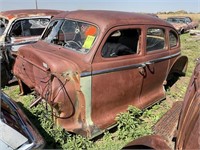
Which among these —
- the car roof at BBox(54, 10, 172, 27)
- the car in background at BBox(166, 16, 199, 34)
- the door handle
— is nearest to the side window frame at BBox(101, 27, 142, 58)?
the car roof at BBox(54, 10, 172, 27)

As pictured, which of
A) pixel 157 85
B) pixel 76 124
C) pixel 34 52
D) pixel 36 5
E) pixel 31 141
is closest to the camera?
pixel 31 141

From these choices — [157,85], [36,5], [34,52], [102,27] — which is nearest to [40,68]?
[34,52]

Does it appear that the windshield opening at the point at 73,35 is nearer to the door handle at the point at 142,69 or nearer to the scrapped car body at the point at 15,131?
the door handle at the point at 142,69

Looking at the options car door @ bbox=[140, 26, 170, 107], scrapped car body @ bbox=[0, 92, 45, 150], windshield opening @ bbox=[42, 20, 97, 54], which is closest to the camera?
scrapped car body @ bbox=[0, 92, 45, 150]

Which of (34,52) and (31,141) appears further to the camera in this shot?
(34,52)

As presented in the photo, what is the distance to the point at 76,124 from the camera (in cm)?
387

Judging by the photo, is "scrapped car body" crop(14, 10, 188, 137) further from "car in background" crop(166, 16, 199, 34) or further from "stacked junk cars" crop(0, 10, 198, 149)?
"car in background" crop(166, 16, 199, 34)

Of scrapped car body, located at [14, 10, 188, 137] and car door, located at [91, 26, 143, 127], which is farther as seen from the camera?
car door, located at [91, 26, 143, 127]

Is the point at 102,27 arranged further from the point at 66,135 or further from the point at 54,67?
the point at 66,135

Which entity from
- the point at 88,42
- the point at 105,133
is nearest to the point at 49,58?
the point at 88,42

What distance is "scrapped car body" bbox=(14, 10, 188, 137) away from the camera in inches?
147

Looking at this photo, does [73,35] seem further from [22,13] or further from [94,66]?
[22,13]

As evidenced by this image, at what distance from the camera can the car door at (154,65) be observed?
480 centimetres

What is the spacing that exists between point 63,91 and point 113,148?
3.89 feet
